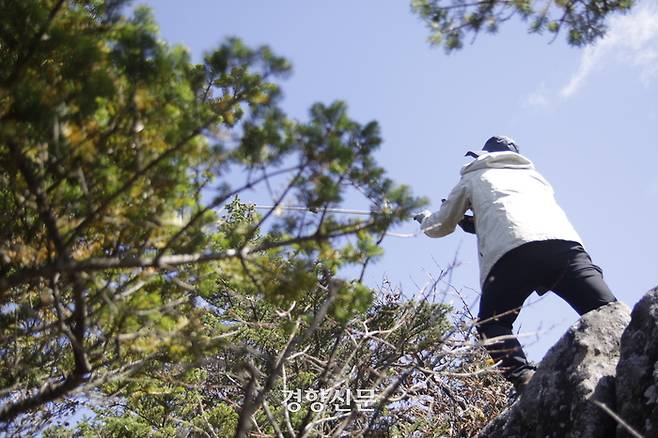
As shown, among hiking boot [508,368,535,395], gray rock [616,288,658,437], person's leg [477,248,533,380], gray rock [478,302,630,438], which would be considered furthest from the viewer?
person's leg [477,248,533,380]

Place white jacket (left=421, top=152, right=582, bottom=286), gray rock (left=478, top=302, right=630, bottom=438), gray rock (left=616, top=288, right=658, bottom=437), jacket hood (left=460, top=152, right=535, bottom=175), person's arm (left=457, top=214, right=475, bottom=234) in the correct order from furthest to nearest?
person's arm (left=457, top=214, right=475, bottom=234) → jacket hood (left=460, top=152, right=535, bottom=175) → white jacket (left=421, top=152, right=582, bottom=286) → gray rock (left=478, top=302, right=630, bottom=438) → gray rock (left=616, top=288, right=658, bottom=437)

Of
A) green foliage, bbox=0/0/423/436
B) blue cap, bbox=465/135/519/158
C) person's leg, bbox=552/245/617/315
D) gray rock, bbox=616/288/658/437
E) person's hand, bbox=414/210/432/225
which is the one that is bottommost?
gray rock, bbox=616/288/658/437

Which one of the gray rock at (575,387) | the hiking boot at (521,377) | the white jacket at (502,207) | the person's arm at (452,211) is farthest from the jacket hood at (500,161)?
the hiking boot at (521,377)

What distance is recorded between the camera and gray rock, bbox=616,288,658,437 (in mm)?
2727

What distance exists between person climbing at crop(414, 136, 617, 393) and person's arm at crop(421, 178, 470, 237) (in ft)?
0.46

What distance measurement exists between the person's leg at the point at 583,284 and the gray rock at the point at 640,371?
23.4 inches

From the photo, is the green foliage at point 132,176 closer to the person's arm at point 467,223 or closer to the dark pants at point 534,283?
the dark pants at point 534,283

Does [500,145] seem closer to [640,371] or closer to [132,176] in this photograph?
[640,371]

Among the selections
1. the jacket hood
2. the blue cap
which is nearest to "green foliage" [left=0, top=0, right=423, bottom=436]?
the jacket hood

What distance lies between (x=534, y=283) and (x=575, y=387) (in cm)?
81

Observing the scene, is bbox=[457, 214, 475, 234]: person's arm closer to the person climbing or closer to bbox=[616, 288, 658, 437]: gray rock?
the person climbing

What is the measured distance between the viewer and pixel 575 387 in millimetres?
3285

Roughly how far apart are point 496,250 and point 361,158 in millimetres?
1817

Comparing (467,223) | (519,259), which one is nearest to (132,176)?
(519,259)
